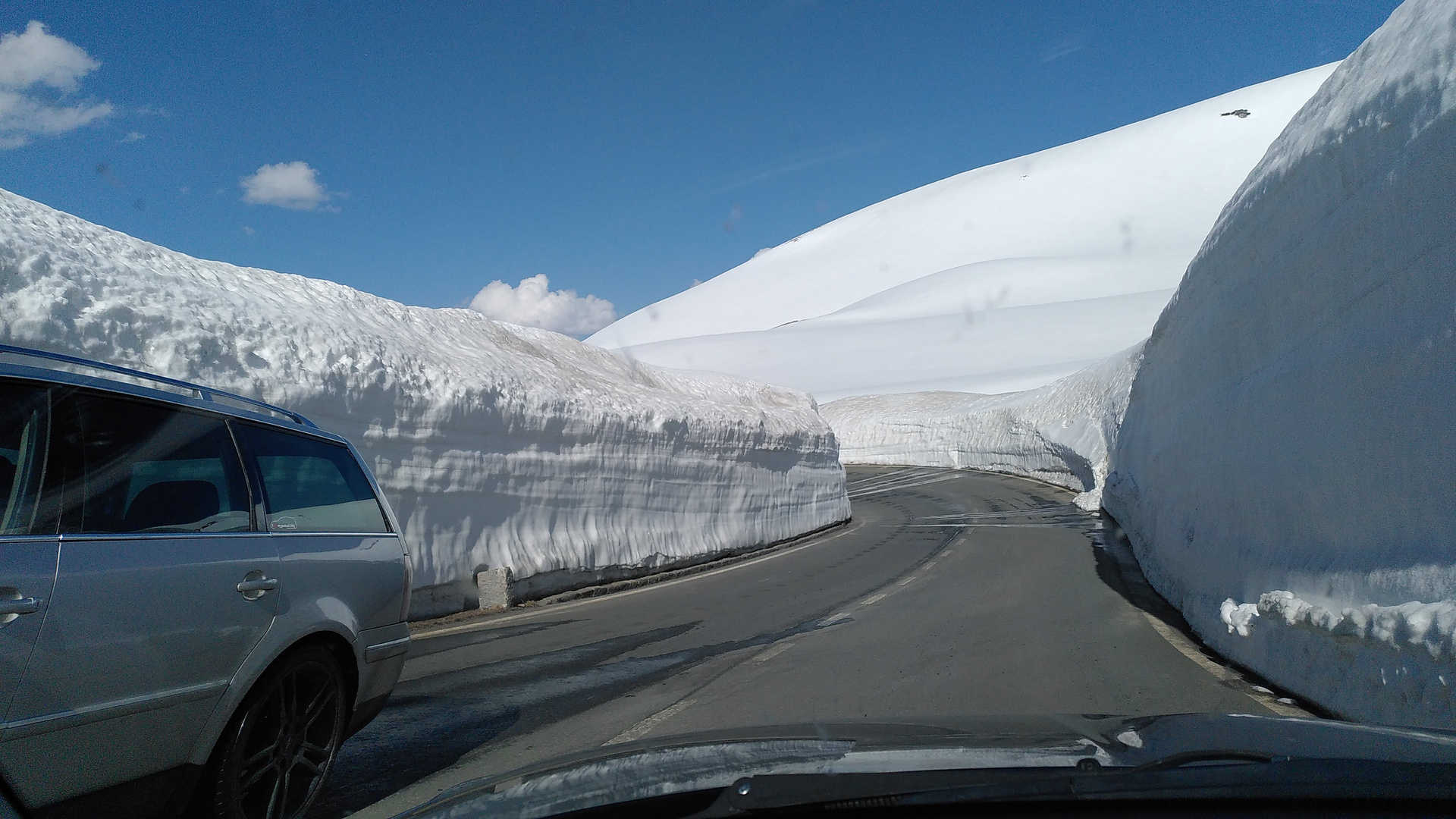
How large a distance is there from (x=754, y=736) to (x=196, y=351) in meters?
7.05

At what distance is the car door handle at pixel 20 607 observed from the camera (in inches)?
103

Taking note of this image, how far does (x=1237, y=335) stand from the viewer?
30.1 feet

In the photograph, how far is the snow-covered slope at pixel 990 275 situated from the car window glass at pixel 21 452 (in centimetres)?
7562

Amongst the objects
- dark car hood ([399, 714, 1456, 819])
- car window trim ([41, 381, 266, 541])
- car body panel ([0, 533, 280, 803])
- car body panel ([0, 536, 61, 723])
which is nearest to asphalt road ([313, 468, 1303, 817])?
car body panel ([0, 533, 280, 803])

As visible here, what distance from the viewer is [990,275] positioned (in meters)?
120

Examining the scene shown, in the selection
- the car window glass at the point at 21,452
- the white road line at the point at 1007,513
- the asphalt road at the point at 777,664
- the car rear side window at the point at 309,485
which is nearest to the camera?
the car window glass at the point at 21,452

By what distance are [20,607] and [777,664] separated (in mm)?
5539

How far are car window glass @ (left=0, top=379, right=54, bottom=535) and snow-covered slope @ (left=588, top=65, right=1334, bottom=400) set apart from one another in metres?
75.6

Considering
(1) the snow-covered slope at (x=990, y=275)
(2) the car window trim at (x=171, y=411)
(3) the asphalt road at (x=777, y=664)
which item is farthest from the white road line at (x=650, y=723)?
(1) the snow-covered slope at (x=990, y=275)

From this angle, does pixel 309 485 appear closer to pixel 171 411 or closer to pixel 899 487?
pixel 171 411

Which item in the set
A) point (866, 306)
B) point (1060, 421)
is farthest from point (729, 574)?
point (866, 306)

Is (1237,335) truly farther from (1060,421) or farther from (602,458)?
(1060,421)

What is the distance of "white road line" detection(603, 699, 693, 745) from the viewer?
17.1ft

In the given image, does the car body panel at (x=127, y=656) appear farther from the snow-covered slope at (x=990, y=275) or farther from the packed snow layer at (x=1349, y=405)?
the snow-covered slope at (x=990, y=275)
